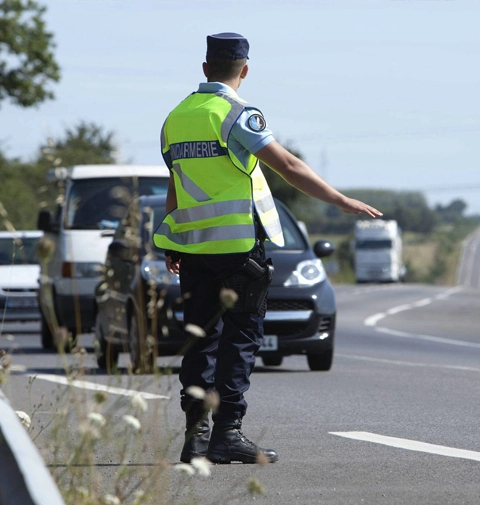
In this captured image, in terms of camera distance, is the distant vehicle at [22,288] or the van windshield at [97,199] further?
the distant vehicle at [22,288]

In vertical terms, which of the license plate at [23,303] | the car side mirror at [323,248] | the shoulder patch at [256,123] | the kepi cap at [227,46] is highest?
the kepi cap at [227,46]

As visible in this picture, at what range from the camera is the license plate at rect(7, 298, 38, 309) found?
23.2 meters

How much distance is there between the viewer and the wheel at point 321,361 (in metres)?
13.5

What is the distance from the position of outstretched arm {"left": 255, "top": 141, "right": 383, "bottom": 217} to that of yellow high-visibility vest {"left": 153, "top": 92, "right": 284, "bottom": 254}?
0.71ft

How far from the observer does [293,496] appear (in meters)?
5.72

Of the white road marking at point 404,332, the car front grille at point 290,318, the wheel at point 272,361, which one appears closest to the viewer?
the car front grille at point 290,318

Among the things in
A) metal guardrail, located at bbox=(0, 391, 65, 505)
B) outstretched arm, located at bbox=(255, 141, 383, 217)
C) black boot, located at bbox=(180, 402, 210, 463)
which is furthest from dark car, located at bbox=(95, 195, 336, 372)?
metal guardrail, located at bbox=(0, 391, 65, 505)

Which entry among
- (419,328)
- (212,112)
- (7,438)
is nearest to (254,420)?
(212,112)

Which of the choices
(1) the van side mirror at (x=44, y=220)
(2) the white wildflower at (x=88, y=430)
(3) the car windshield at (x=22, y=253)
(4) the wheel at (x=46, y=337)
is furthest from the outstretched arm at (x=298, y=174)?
(3) the car windshield at (x=22, y=253)

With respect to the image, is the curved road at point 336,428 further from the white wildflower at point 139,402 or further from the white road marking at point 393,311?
the white road marking at point 393,311

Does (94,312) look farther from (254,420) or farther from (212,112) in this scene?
(212,112)

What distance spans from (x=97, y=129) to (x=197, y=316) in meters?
74.8

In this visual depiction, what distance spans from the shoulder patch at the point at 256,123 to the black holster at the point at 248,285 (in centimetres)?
62

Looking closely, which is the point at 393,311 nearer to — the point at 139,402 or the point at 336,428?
the point at 336,428
